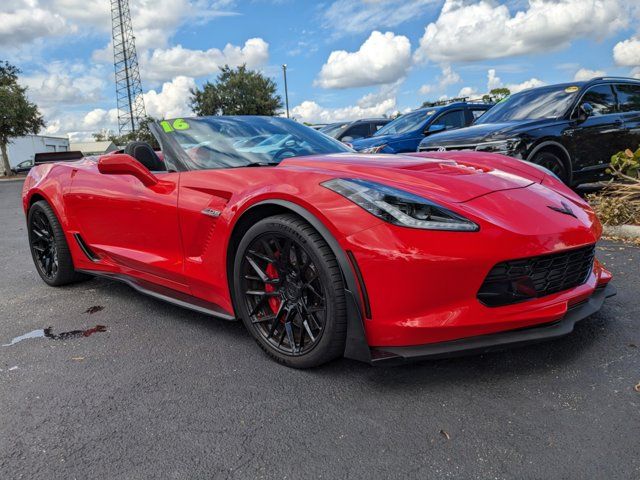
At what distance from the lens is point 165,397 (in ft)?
7.26

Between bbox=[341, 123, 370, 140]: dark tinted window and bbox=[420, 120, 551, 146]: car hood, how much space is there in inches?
242

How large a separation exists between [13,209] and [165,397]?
10.7 metres

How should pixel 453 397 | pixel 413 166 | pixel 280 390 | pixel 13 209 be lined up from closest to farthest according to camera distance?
pixel 453 397
pixel 280 390
pixel 413 166
pixel 13 209

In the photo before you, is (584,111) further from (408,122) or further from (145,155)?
(145,155)

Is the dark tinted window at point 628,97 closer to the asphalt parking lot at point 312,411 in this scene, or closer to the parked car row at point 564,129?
the parked car row at point 564,129

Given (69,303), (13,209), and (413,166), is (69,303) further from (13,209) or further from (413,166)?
(13,209)

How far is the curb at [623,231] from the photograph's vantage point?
182 inches

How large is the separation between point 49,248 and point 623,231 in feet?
16.4

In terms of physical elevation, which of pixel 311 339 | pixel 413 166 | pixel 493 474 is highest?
pixel 413 166

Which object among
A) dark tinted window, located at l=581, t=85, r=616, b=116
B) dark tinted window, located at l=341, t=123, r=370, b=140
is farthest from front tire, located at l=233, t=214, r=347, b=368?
dark tinted window, located at l=341, t=123, r=370, b=140

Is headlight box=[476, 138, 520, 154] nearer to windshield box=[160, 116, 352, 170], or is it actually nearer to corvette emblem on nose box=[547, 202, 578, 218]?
windshield box=[160, 116, 352, 170]

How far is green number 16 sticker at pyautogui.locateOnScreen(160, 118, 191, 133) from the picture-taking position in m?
3.17

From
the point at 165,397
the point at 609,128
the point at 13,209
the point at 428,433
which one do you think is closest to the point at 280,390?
the point at 165,397

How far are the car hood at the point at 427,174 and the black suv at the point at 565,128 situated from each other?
10.7 feet
